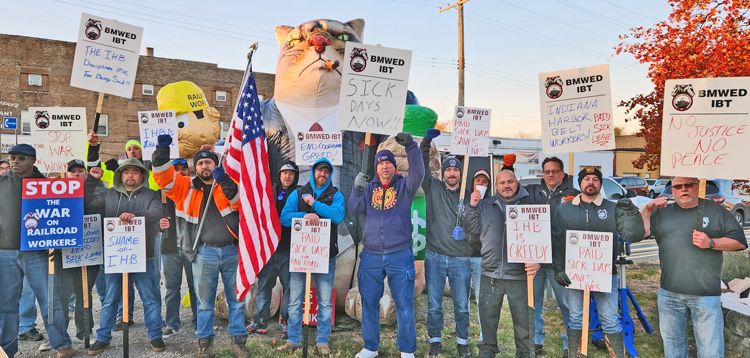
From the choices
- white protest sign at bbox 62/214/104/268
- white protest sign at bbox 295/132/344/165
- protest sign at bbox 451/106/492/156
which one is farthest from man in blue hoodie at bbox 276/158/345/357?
white protest sign at bbox 62/214/104/268

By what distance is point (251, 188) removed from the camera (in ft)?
14.8

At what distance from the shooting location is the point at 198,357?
4.39 meters

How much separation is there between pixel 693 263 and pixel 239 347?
3.83 meters

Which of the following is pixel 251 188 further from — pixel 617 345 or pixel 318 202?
pixel 617 345

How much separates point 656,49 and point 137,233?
6930 millimetres

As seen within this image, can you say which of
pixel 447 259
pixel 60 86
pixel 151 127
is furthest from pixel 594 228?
pixel 60 86

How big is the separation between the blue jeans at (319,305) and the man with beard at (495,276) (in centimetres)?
144

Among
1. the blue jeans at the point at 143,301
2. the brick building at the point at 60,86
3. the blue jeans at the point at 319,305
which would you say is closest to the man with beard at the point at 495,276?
the blue jeans at the point at 319,305

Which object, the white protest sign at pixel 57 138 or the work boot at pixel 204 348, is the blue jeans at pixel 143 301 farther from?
the white protest sign at pixel 57 138

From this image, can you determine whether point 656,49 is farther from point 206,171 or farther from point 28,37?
point 28,37

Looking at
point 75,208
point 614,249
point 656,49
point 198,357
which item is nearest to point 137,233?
point 75,208

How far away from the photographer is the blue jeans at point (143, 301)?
4.61 meters

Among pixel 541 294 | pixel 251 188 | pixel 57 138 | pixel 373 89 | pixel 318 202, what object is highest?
pixel 373 89

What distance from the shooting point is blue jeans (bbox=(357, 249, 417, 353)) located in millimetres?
4289
